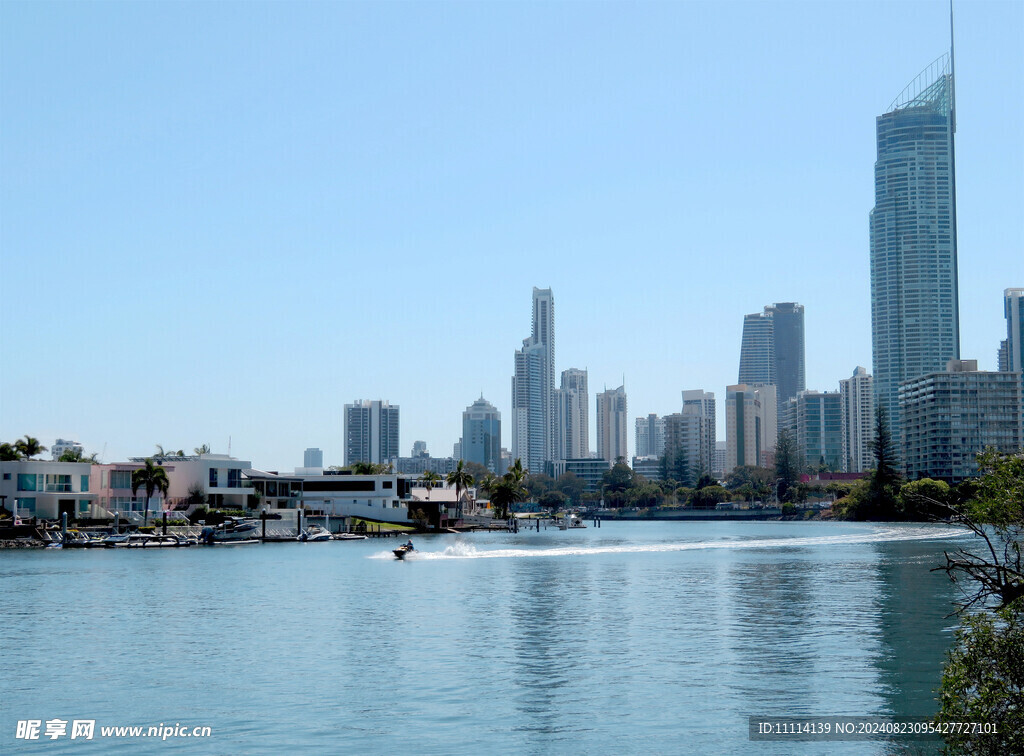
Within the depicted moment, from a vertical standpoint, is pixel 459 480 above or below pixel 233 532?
above

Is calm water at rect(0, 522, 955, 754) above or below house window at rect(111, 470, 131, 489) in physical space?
below

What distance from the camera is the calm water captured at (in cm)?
3136

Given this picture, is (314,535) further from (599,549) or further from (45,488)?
(599,549)

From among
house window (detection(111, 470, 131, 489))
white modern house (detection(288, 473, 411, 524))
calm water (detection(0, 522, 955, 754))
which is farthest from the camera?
white modern house (detection(288, 473, 411, 524))

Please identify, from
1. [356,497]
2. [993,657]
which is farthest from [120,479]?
[993,657]

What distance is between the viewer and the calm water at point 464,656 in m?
31.4

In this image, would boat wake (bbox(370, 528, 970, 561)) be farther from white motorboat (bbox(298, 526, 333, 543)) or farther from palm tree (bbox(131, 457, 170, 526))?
palm tree (bbox(131, 457, 170, 526))

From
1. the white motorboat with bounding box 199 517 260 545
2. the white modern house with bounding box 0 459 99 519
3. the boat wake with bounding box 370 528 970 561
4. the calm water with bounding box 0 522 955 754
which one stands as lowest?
the boat wake with bounding box 370 528 970 561

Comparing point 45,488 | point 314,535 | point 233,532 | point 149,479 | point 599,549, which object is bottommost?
point 599,549

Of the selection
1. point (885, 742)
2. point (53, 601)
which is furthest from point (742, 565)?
point (885, 742)

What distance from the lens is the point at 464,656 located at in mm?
43531

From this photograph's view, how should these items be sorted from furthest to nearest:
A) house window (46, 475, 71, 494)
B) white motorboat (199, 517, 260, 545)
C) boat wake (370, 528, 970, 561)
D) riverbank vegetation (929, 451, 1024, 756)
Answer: house window (46, 475, 71, 494)
white motorboat (199, 517, 260, 545)
boat wake (370, 528, 970, 561)
riverbank vegetation (929, 451, 1024, 756)

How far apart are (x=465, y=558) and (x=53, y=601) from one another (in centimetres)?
4746

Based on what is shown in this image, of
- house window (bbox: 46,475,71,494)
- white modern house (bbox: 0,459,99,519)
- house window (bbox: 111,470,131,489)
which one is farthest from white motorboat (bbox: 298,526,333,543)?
house window (bbox: 46,475,71,494)
